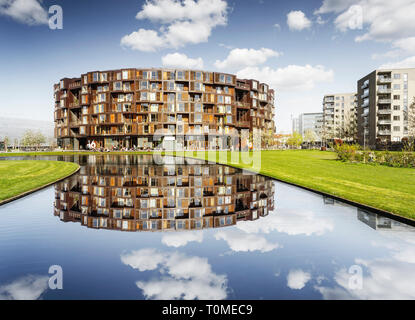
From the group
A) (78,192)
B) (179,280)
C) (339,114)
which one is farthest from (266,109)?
(179,280)

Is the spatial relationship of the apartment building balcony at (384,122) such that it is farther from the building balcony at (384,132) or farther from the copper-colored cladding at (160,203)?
the copper-colored cladding at (160,203)

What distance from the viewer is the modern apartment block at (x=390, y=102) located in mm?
83125

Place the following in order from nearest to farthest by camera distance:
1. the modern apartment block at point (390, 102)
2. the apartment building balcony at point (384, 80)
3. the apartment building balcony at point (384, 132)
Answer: the modern apartment block at point (390, 102) < the apartment building balcony at point (384, 80) < the apartment building balcony at point (384, 132)

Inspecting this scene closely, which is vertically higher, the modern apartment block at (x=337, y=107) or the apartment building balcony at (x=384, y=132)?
the modern apartment block at (x=337, y=107)

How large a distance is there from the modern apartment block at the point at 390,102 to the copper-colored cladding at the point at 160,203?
8204 centimetres

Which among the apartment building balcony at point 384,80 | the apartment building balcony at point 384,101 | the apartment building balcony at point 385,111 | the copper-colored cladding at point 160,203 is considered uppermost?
the apartment building balcony at point 384,80

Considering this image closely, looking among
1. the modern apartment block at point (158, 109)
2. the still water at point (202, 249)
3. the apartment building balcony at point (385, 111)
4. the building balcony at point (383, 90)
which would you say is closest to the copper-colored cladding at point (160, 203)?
the still water at point (202, 249)

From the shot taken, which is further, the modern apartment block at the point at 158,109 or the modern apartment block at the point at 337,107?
the modern apartment block at the point at 337,107

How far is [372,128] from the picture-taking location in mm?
88125

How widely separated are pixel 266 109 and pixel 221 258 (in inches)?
4476
